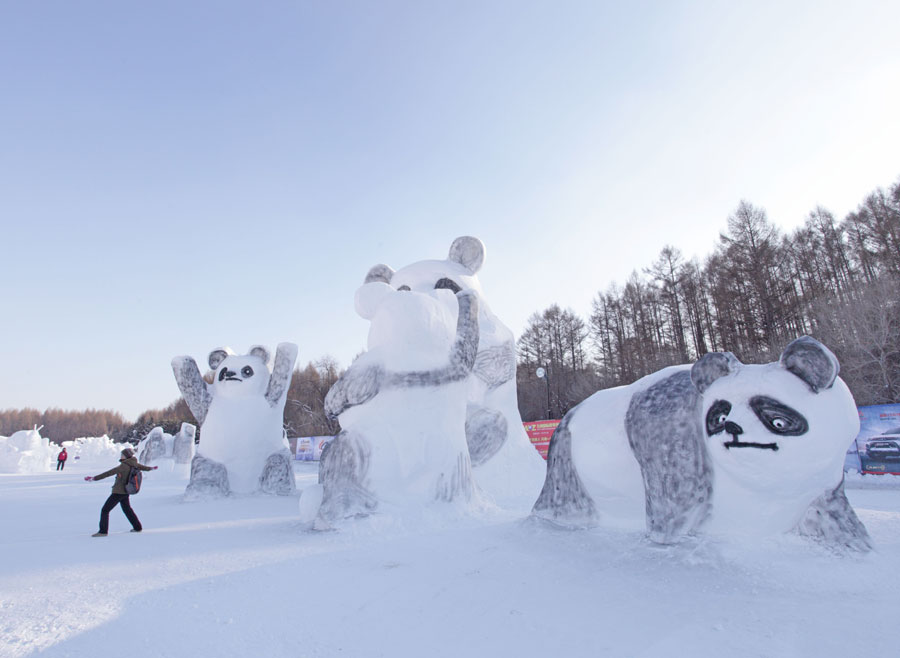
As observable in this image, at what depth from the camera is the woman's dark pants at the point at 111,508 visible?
16.1ft

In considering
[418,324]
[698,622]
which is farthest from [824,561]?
[418,324]

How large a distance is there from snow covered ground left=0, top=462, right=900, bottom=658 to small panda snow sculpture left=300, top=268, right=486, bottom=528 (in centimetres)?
51

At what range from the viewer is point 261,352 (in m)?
8.52

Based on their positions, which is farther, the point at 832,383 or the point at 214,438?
the point at 214,438

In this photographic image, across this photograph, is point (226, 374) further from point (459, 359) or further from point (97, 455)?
point (97, 455)

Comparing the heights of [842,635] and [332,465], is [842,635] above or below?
below

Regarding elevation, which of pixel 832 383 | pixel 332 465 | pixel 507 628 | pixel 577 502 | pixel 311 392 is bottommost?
pixel 507 628

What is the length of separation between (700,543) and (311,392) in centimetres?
3470

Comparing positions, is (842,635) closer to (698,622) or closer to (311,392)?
(698,622)

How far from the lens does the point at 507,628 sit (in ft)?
7.47

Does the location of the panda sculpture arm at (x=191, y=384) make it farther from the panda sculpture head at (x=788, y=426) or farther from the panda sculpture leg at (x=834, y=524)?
the panda sculpture leg at (x=834, y=524)

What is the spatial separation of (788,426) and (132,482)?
19.8 ft

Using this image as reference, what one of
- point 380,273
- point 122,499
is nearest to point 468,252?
point 380,273

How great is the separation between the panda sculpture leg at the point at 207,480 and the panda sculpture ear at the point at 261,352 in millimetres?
1843
